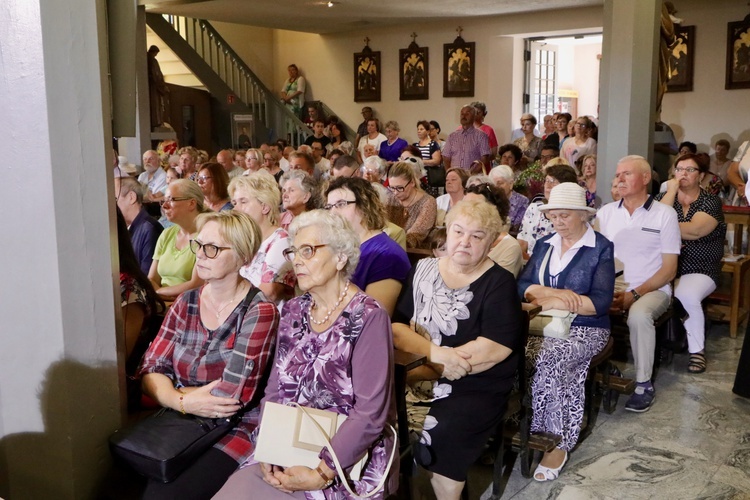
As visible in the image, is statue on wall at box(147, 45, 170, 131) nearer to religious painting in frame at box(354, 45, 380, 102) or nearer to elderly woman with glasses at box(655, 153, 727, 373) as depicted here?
religious painting in frame at box(354, 45, 380, 102)

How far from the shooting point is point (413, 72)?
13.1 metres

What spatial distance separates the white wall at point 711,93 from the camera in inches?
392

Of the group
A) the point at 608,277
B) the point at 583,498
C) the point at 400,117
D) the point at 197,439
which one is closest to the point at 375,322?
the point at 197,439

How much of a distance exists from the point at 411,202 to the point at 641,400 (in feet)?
7.45

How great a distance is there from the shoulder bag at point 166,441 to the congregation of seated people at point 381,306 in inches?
1.7

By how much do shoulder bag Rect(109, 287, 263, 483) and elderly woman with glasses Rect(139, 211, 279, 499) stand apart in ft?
0.10

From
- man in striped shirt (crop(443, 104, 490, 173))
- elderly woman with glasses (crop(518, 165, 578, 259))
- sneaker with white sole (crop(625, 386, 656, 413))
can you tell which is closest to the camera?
sneaker with white sole (crop(625, 386, 656, 413))

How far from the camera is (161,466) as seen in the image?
84.0 inches

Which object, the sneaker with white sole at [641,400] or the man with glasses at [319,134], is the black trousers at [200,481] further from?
the man with glasses at [319,134]

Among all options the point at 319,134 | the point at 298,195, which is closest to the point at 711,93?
the point at 319,134

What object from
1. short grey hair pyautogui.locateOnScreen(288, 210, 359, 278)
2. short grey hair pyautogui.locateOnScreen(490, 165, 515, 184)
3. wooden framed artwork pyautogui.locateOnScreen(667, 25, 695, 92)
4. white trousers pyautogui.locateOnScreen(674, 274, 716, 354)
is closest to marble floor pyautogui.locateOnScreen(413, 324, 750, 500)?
white trousers pyautogui.locateOnScreen(674, 274, 716, 354)

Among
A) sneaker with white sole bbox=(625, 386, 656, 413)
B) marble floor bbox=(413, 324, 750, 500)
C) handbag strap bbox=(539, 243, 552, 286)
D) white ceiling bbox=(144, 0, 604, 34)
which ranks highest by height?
Result: white ceiling bbox=(144, 0, 604, 34)

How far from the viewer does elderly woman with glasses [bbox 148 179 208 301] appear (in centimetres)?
392

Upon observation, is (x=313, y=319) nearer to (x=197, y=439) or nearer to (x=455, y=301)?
(x=197, y=439)
